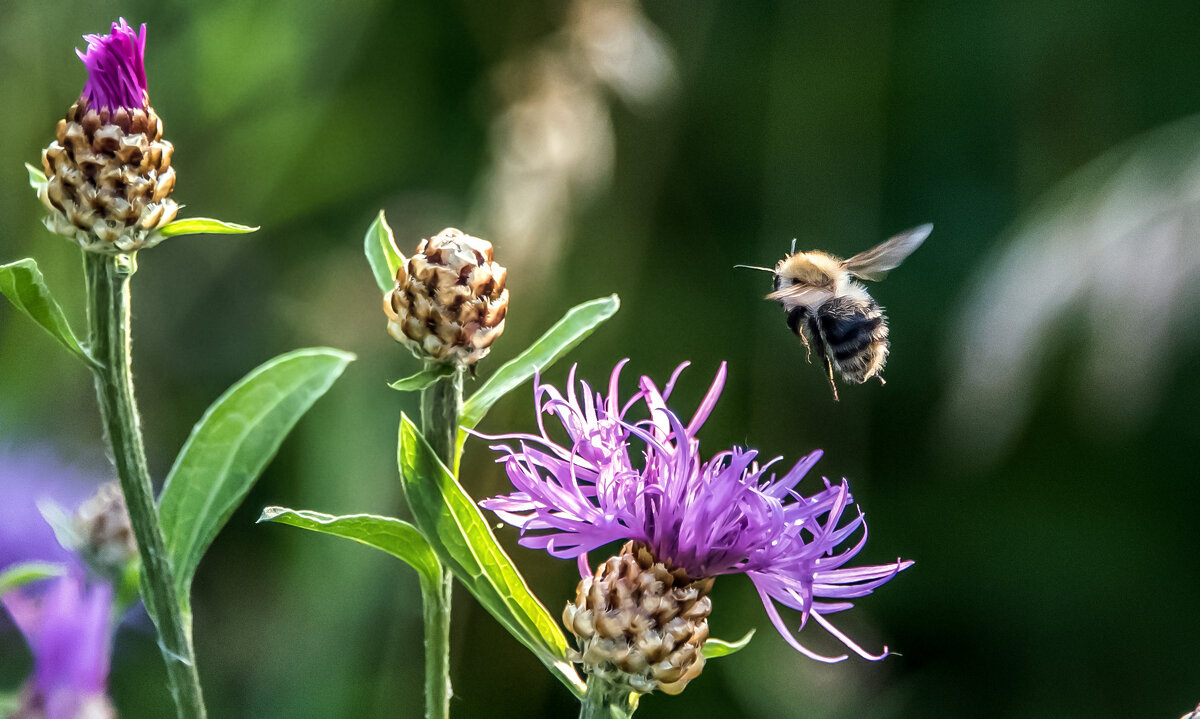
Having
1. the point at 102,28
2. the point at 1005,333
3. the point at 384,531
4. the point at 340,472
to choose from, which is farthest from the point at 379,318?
the point at 384,531

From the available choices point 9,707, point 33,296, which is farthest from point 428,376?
point 9,707

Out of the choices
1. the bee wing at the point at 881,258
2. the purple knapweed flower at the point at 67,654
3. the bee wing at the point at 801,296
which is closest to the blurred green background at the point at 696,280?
the bee wing at the point at 881,258

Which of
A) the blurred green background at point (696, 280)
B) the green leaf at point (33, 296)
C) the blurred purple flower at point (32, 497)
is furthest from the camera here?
the blurred green background at point (696, 280)

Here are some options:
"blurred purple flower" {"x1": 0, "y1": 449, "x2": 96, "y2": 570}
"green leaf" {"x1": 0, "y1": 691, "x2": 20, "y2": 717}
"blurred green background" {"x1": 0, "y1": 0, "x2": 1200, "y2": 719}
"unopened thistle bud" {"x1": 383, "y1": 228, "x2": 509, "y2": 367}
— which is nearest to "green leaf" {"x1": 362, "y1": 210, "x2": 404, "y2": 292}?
"unopened thistle bud" {"x1": 383, "y1": 228, "x2": 509, "y2": 367}

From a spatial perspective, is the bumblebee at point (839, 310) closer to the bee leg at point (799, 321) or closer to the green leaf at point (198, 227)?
the bee leg at point (799, 321)

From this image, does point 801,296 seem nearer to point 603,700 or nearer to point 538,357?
point 538,357

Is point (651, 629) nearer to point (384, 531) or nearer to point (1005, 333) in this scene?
point (384, 531)
